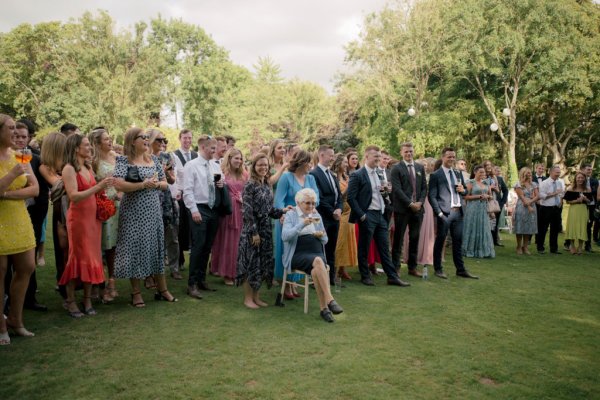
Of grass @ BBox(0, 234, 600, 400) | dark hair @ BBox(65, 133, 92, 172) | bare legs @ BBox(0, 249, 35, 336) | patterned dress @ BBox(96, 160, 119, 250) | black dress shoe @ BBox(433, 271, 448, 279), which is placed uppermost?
dark hair @ BBox(65, 133, 92, 172)

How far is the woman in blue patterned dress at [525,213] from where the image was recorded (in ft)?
37.4

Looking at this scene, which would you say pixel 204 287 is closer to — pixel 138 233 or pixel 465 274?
pixel 138 233

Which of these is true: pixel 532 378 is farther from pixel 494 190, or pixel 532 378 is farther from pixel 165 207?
pixel 494 190

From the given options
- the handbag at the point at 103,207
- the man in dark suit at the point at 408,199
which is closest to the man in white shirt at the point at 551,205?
the man in dark suit at the point at 408,199

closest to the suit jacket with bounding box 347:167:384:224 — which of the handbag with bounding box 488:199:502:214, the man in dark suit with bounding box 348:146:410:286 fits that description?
the man in dark suit with bounding box 348:146:410:286

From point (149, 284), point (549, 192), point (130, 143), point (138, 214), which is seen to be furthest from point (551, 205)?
point (130, 143)

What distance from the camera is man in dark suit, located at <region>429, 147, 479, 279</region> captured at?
8.30 meters

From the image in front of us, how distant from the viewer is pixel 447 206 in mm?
8289

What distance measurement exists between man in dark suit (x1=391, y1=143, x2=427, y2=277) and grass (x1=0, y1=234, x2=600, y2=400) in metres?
1.62

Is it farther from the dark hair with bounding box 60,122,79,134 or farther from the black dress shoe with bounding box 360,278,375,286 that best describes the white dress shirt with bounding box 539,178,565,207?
the dark hair with bounding box 60,122,79,134

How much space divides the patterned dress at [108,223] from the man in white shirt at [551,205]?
1000 centimetres

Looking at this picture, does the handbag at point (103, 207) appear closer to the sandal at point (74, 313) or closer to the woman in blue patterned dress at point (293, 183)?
the sandal at point (74, 313)

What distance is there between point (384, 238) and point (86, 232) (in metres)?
4.50

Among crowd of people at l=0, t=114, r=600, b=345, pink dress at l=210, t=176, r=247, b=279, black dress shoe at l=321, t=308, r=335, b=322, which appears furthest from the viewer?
pink dress at l=210, t=176, r=247, b=279
